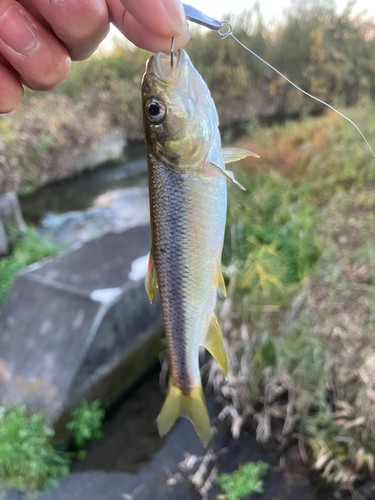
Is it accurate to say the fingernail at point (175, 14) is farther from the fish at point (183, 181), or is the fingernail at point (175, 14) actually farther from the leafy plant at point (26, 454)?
the leafy plant at point (26, 454)

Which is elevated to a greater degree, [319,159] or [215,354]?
[319,159]

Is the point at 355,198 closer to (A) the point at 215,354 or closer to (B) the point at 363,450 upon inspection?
(B) the point at 363,450

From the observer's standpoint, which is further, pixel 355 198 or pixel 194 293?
pixel 355 198

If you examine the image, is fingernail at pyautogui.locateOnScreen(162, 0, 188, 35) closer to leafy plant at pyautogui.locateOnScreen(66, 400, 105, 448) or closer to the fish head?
the fish head

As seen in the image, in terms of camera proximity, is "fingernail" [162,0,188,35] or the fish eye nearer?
"fingernail" [162,0,188,35]

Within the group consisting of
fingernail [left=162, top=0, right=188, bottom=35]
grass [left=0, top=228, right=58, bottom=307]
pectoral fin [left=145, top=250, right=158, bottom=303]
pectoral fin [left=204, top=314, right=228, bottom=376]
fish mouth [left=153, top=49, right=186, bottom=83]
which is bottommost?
grass [left=0, top=228, right=58, bottom=307]

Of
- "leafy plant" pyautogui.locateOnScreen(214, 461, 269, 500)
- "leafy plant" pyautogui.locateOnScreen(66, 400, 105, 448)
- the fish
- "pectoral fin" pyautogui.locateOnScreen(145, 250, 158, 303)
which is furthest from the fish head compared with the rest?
"leafy plant" pyautogui.locateOnScreen(66, 400, 105, 448)

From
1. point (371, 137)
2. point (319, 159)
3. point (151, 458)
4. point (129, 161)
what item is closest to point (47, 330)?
point (151, 458)

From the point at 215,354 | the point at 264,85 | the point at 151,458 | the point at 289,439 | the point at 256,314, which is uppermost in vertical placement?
the point at 264,85

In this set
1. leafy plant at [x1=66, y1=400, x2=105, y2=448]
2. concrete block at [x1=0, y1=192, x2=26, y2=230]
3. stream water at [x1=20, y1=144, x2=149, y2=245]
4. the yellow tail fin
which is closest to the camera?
the yellow tail fin
